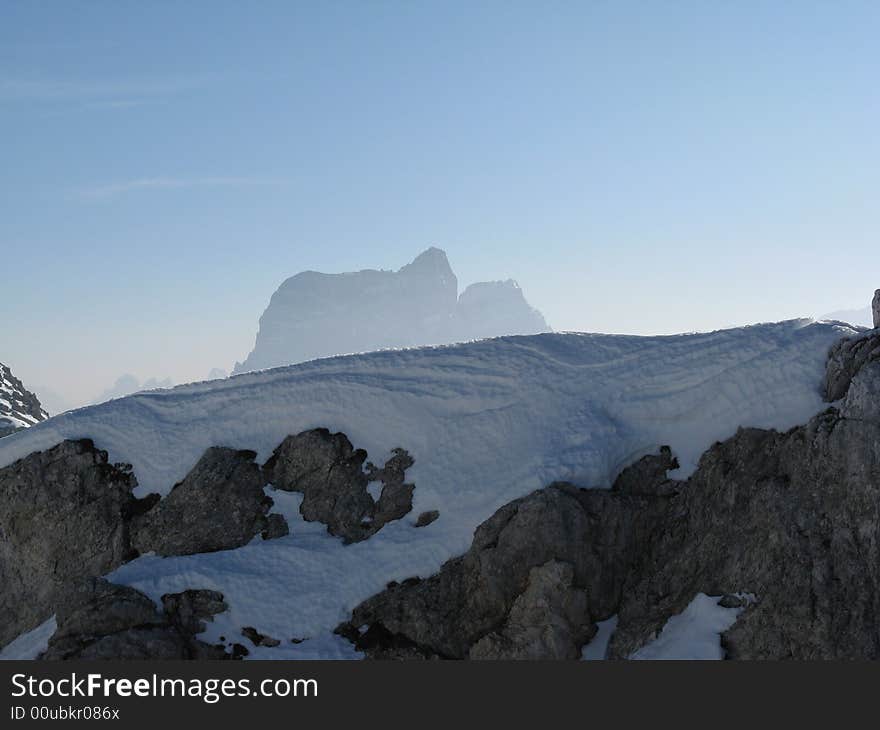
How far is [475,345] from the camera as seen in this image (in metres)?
36.3

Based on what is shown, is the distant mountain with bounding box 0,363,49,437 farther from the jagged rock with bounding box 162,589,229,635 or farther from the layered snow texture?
the jagged rock with bounding box 162,589,229,635

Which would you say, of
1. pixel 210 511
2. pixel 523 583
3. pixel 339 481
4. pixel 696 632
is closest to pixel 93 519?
pixel 210 511

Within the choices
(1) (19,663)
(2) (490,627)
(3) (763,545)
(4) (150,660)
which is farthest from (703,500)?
(1) (19,663)

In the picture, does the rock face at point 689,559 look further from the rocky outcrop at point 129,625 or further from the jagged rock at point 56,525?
the jagged rock at point 56,525

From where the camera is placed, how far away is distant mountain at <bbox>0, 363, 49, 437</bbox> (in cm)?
6550

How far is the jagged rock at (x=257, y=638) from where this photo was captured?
27.8 m

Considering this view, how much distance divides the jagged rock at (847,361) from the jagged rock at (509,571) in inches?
250

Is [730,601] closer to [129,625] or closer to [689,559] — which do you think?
[689,559]

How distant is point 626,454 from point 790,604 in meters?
7.26

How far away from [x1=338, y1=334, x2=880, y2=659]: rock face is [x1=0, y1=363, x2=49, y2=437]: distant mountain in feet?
149

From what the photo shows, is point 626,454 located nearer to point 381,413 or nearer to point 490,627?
point 490,627

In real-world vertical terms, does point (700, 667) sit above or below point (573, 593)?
below

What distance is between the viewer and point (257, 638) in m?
28.0

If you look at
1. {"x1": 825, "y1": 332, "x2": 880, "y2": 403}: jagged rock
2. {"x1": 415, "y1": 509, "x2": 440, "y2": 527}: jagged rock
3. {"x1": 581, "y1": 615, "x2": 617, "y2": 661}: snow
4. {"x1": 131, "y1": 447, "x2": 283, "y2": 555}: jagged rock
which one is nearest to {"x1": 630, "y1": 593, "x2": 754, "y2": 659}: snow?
{"x1": 581, "y1": 615, "x2": 617, "y2": 661}: snow
